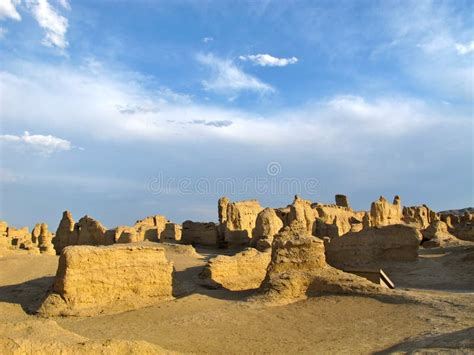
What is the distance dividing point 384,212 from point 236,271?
32.4 meters

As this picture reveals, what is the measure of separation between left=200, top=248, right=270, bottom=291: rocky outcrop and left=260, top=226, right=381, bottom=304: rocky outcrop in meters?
3.52

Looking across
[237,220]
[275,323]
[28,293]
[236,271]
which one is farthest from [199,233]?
[275,323]

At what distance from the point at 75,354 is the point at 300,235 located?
33.1ft

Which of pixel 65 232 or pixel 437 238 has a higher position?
pixel 65 232

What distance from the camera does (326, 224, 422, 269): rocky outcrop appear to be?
76.6ft

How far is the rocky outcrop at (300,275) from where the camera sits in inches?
549

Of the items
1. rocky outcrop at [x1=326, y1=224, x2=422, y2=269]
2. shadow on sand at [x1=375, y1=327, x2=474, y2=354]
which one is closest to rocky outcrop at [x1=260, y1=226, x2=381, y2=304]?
shadow on sand at [x1=375, y1=327, x2=474, y2=354]

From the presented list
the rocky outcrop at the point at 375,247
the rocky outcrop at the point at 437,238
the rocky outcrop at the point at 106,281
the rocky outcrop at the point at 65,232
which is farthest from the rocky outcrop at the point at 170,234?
the rocky outcrop at the point at 437,238

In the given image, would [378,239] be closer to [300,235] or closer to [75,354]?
[300,235]

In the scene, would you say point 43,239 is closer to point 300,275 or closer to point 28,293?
point 28,293

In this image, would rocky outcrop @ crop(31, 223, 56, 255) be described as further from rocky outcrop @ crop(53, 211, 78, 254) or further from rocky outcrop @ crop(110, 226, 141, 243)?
rocky outcrop @ crop(110, 226, 141, 243)

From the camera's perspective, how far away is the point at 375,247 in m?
23.7

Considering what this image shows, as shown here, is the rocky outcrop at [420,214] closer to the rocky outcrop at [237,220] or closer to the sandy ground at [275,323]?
the rocky outcrop at [237,220]

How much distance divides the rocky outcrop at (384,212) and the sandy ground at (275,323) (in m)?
31.0
